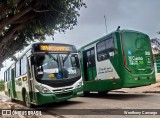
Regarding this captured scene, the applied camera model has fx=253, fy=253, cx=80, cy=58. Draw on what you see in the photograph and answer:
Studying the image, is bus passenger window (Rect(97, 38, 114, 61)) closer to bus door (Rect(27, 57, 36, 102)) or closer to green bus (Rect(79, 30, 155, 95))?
green bus (Rect(79, 30, 155, 95))

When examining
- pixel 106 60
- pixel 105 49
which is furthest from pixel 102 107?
pixel 105 49

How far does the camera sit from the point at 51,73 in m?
11.0

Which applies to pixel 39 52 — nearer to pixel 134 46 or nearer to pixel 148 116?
pixel 134 46

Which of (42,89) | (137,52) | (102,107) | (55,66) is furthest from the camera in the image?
(137,52)

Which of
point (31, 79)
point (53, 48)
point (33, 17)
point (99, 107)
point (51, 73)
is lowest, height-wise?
point (99, 107)

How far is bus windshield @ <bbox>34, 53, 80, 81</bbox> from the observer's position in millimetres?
10867

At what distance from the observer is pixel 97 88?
14.3 m

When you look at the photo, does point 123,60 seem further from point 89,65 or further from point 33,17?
point 33,17

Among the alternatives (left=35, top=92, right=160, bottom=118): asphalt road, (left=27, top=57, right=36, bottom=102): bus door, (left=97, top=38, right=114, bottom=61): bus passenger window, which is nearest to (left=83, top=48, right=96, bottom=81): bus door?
(left=97, top=38, right=114, bottom=61): bus passenger window

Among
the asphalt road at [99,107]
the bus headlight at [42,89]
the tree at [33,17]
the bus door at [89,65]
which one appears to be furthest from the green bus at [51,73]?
the bus door at [89,65]

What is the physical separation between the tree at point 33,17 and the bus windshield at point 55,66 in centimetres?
222

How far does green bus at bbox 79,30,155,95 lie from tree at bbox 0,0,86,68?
2297 millimetres

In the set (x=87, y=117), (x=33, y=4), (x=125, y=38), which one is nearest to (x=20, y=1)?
(x=33, y=4)

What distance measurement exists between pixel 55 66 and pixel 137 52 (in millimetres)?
4147
